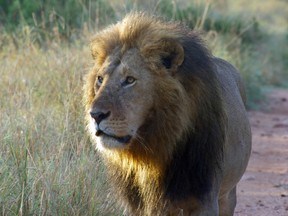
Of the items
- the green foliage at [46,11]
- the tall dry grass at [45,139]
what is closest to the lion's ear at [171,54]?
the tall dry grass at [45,139]

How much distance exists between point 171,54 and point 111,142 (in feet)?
2.03

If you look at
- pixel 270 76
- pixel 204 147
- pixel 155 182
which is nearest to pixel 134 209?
pixel 155 182

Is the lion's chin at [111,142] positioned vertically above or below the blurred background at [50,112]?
above

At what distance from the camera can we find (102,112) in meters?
4.13

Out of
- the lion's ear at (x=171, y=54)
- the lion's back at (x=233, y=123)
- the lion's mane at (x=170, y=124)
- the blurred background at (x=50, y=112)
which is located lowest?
the blurred background at (x=50, y=112)

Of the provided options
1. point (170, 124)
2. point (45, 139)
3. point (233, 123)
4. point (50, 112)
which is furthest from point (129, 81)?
point (50, 112)

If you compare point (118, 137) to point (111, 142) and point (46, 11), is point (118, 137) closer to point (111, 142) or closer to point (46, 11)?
point (111, 142)

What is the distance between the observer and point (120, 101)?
427cm

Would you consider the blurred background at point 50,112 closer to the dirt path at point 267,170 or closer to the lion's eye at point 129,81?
the lion's eye at point 129,81

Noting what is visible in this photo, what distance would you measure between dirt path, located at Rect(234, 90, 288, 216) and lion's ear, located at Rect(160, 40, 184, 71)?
236 cm

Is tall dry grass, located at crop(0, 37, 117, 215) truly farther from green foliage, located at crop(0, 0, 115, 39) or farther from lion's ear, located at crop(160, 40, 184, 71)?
green foliage, located at crop(0, 0, 115, 39)

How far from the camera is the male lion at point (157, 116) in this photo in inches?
170

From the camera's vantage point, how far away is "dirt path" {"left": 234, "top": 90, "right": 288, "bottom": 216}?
672 cm

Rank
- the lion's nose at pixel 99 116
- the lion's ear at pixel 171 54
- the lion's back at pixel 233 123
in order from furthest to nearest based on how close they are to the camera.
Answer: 1. the lion's back at pixel 233 123
2. the lion's ear at pixel 171 54
3. the lion's nose at pixel 99 116
